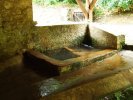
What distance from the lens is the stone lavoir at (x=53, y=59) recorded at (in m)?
3.88

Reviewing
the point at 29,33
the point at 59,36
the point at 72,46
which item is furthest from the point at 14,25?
the point at 72,46

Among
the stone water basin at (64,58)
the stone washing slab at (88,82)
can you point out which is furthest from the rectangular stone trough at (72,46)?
the stone washing slab at (88,82)

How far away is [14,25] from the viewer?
5191 mm

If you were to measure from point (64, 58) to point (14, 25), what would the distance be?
4.87 ft

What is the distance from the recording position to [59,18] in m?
11.6

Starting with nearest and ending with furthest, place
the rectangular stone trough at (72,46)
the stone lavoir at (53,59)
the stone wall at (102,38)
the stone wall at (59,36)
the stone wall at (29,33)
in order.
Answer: the stone lavoir at (53,59)
the rectangular stone trough at (72,46)
the stone wall at (29,33)
the stone wall at (59,36)
the stone wall at (102,38)

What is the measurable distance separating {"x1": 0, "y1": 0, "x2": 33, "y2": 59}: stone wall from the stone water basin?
0.37 m

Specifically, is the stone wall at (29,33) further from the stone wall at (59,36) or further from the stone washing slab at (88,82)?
the stone washing slab at (88,82)

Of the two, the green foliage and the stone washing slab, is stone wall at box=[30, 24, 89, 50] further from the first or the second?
the green foliage

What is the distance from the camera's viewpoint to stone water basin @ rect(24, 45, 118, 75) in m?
4.57

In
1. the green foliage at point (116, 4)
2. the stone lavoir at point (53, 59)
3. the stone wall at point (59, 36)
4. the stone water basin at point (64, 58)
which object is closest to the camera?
the stone lavoir at point (53, 59)

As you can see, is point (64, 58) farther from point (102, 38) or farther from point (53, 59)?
point (102, 38)

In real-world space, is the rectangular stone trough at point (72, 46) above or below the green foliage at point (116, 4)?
below

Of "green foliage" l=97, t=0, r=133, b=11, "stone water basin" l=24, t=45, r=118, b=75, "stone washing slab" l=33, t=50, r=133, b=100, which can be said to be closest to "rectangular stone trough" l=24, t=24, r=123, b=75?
"stone water basin" l=24, t=45, r=118, b=75
